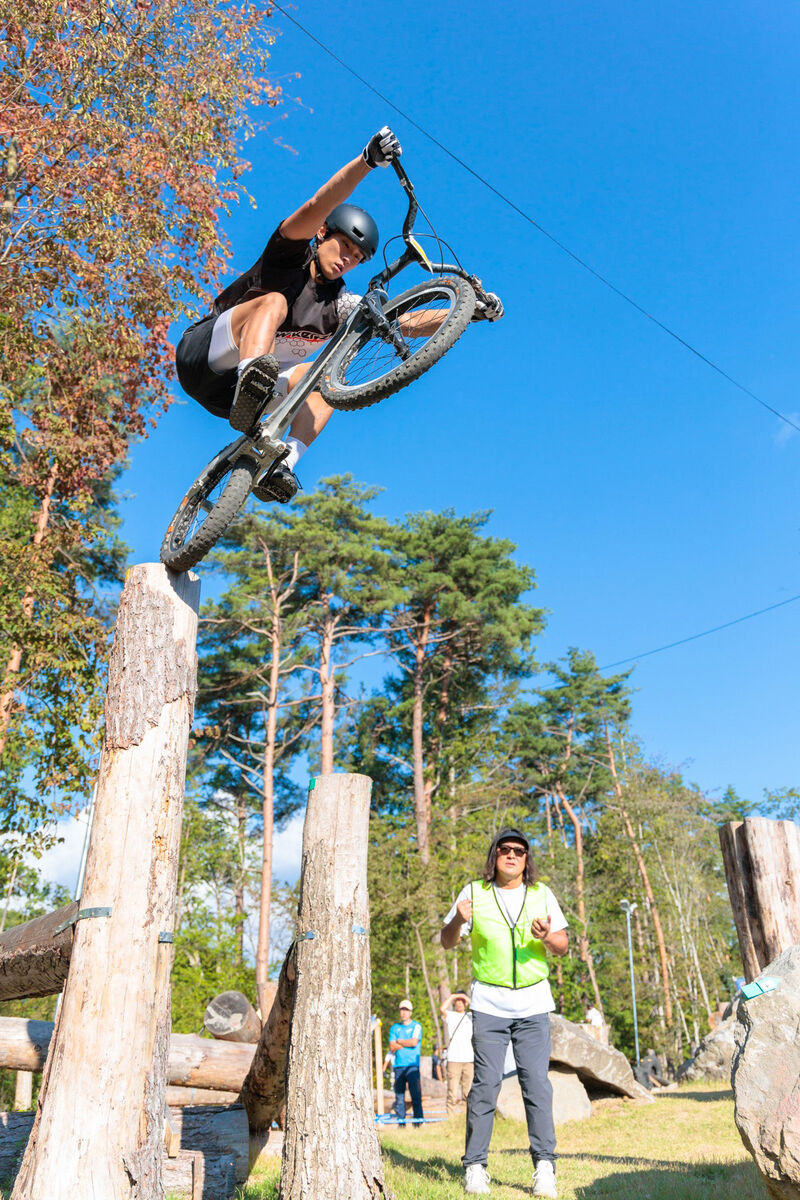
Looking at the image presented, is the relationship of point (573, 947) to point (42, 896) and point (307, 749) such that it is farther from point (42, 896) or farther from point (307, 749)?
point (42, 896)

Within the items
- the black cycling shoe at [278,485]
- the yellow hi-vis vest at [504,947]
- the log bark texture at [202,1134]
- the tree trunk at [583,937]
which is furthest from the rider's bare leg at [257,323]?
the tree trunk at [583,937]

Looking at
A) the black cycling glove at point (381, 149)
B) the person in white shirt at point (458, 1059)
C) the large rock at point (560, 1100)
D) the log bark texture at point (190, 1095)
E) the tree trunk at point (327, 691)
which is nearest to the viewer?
the black cycling glove at point (381, 149)

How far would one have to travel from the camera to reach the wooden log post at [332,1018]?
3678mm

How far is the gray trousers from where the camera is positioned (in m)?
4.51

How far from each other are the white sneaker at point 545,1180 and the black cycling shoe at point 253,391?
405 centimetres

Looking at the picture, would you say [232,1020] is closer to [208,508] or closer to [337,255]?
[208,508]

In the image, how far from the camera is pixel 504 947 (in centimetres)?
494

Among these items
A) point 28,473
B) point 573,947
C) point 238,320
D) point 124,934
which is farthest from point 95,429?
point 573,947

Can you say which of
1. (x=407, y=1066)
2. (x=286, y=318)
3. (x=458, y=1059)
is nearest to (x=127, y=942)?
(x=286, y=318)

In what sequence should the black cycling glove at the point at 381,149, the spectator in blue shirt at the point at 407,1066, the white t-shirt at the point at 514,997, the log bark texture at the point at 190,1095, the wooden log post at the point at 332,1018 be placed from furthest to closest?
the spectator in blue shirt at the point at 407,1066 → the log bark texture at the point at 190,1095 → the white t-shirt at the point at 514,997 → the black cycling glove at the point at 381,149 → the wooden log post at the point at 332,1018

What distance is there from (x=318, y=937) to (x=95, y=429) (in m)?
Result: 8.07

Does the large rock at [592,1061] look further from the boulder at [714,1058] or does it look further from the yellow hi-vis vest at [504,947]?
the yellow hi-vis vest at [504,947]

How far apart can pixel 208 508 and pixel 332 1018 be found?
9.10 ft

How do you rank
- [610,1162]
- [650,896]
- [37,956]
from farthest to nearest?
[650,896], [610,1162], [37,956]
